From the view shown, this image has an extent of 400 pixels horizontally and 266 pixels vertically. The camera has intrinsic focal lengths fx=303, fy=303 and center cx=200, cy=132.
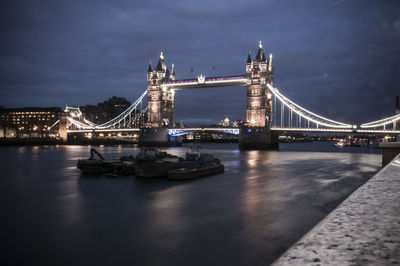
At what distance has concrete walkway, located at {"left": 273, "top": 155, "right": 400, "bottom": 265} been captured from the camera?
154 cm

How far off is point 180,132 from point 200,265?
68.6 meters

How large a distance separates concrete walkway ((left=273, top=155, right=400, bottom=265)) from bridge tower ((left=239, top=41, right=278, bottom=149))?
197 ft

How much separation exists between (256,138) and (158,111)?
1043 inches

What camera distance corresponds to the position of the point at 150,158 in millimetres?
21547

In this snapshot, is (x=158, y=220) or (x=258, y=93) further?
(x=258, y=93)

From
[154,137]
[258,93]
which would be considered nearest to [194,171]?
[258,93]

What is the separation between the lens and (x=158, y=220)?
10430 mm

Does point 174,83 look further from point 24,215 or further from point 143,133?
point 24,215

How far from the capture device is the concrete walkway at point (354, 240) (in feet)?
5.05

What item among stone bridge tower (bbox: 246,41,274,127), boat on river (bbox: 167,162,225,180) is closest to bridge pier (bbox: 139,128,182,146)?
stone bridge tower (bbox: 246,41,274,127)

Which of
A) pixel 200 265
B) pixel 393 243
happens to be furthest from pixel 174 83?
pixel 393 243

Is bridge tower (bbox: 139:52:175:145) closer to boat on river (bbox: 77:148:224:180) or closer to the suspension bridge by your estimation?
the suspension bridge

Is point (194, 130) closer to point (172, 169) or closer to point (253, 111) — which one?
point (253, 111)

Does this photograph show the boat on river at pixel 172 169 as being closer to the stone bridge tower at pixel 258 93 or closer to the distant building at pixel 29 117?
the stone bridge tower at pixel 258 93
